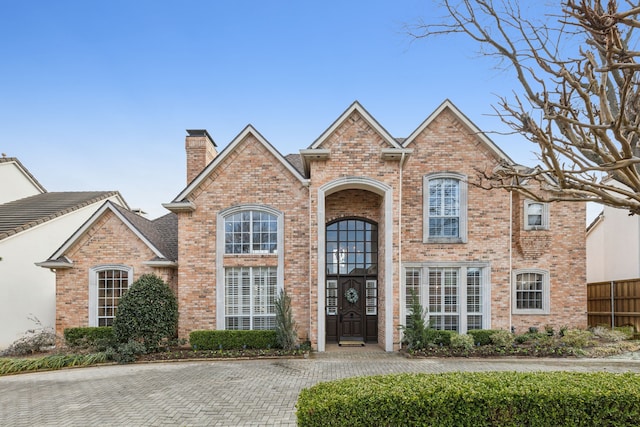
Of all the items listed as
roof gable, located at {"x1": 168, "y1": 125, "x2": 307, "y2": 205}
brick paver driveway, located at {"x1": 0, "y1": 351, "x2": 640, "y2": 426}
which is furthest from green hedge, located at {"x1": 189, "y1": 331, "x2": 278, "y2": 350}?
roof gable, located at {"x1": 168, "y1": 125, "x2": 307, "y2": 205}

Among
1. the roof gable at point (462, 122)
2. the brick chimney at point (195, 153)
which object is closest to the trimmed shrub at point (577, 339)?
the roof gable at point (462, 122)

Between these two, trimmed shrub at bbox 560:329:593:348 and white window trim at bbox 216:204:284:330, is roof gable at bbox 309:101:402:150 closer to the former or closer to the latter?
white window trim at bbox 216:204:284:330

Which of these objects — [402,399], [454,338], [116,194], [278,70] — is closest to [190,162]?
[278,70]

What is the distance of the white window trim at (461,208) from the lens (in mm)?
14688

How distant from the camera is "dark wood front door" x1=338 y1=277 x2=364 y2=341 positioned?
15.0 metres

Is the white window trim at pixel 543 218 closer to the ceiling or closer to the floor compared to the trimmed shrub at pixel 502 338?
closer to the ceiling

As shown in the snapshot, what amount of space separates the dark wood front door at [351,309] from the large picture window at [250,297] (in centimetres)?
259

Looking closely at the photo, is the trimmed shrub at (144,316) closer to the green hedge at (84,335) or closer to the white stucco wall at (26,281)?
the green hedge at (84,335)

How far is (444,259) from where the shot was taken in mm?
14664

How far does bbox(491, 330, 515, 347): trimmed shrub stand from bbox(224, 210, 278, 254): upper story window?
8.08 m

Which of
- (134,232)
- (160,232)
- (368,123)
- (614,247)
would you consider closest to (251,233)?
(134,232)

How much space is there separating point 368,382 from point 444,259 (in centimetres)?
926

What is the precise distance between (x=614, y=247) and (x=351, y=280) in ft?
44.6

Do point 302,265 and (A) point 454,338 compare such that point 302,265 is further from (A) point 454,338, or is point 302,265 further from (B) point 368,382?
(B) point 368,382
